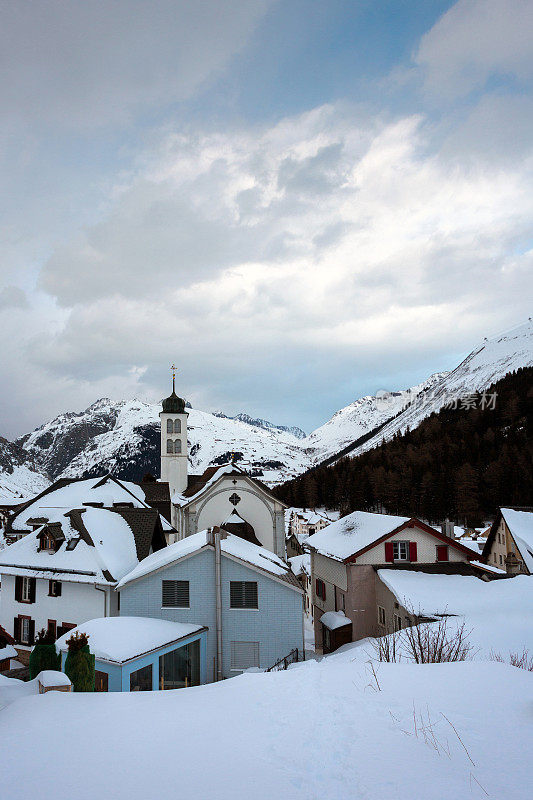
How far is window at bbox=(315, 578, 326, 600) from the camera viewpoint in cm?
3722

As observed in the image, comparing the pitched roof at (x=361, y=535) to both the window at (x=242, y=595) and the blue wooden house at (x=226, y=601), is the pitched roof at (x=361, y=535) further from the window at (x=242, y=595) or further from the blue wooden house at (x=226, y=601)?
the window at (x=242, y=595)

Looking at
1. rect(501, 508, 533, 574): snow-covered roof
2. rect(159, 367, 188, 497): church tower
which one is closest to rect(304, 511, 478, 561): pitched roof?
rect(501, 508, 533, 574): snow-covered roof

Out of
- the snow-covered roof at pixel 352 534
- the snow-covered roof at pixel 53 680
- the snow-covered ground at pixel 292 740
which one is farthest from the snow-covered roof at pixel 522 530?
the snow-covered roof at pixel 53 680

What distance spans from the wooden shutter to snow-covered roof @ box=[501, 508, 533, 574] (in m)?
16.3

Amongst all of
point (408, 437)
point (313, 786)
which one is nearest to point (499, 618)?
point (313, 786)

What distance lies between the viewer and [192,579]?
25.0m

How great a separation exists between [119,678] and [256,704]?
36.6 ft

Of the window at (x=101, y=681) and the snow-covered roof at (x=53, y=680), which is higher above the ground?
the snow-covered roof at (x=53, y=680)

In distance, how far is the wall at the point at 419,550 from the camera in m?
31.4

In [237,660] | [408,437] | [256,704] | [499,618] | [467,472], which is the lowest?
[237,660]

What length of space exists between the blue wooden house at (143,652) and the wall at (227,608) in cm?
76

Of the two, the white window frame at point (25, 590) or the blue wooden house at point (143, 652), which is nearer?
the blue wooden house at point (143, 652)

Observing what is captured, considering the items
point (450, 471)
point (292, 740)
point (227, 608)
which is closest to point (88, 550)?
point (227, 608)

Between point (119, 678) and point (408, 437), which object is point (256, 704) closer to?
point (119, 678)
